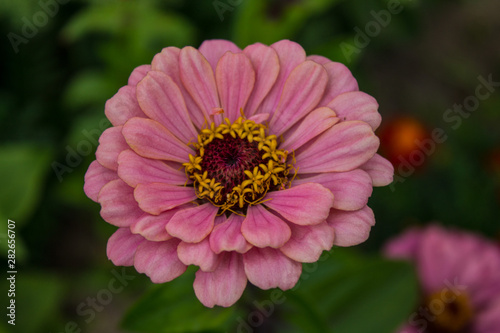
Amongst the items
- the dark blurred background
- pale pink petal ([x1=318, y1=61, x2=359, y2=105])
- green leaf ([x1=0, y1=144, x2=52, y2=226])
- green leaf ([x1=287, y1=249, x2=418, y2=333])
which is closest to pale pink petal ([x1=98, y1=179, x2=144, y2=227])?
pale pink petal ([x1=318, y1=61, x2=359, y2=105])

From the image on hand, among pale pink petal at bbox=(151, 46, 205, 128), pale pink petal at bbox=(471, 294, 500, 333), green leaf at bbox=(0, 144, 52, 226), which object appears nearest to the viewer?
pale pink petal at bbox=(151, 46, 205, 128)

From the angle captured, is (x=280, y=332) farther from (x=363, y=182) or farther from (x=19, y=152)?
(x=19, y=152)

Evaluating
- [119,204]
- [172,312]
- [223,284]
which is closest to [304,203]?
[223,284]

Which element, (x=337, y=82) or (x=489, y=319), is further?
(x=489, y=319)

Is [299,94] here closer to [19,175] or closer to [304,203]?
[304,203]

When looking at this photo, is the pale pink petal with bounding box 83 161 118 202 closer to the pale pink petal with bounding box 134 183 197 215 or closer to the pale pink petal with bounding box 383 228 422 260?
the pale pink petal with bounding box 134 183 197 215

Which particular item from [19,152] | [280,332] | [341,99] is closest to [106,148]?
[341,99]
